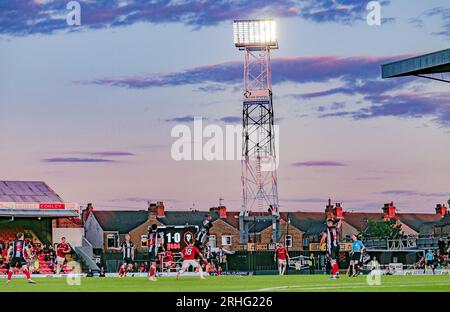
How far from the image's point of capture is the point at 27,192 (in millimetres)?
70000

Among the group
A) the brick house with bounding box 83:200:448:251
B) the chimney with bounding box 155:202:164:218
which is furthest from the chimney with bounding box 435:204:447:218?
the chimney with bounding box 155:202:164:218

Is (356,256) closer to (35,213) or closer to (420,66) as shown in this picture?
(420,66)

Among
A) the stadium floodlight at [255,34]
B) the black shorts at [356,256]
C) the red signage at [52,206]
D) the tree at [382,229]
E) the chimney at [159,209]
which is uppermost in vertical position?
A: the stadium floodlight at [255,34]

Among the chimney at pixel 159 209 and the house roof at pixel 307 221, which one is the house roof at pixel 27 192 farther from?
the house roof at pixel 307 221

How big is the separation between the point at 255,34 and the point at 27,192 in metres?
20.7

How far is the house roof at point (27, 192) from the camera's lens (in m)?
68.6

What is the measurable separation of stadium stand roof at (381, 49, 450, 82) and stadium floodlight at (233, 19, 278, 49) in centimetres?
2026

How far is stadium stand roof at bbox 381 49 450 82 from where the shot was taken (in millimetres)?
36031

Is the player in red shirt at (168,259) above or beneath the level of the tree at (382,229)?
beneath

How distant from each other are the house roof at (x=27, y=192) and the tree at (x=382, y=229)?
36.6 m

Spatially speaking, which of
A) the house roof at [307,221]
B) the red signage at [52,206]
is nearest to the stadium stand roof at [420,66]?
the red signage at [52,206]

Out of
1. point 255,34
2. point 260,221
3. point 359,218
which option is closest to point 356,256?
point 255,34

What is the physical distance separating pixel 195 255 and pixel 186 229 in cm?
1590
